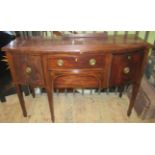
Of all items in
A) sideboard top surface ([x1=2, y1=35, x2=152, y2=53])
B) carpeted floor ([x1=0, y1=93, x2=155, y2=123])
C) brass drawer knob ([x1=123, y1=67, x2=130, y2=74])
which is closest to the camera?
sideboard top surface ([x1=2, y1=35, x2=152, y2=53])

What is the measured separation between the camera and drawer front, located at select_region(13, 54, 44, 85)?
112cm

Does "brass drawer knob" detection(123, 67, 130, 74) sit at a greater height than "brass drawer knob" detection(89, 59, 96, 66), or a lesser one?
lesser

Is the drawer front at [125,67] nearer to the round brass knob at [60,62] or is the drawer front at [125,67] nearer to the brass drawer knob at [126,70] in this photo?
the brass drawer knob at [126,70]

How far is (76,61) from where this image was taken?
3.66ft

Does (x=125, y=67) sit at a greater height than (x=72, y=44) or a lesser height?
lesser

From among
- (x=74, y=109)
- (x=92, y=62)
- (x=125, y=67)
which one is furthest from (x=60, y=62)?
(x=74, y=109)

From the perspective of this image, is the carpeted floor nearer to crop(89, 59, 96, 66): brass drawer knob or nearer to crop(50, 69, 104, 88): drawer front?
crop(50, 69, 104, 88): drawer front

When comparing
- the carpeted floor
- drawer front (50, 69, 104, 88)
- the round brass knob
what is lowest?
the carpeted floor

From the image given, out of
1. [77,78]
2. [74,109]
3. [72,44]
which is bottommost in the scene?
[74,109]

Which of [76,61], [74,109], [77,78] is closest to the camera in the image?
[76,61]

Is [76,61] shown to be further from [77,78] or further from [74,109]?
[74,109]

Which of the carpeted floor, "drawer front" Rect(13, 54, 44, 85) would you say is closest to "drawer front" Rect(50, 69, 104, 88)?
"drawer front" Rect(13, 54, 44, 85)

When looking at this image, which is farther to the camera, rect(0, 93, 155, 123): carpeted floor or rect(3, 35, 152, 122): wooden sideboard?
rect(0, 93, 155, 123): carpeted floor
